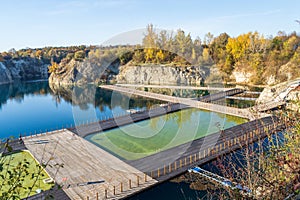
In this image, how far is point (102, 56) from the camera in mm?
59594

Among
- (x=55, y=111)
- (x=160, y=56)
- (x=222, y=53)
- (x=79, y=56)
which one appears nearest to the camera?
(x=55, y=111)

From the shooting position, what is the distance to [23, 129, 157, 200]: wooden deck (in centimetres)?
1100

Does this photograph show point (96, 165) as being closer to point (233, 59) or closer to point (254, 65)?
point (254, 65)

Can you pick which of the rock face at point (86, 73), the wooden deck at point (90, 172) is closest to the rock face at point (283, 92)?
the wooden deck at point (90, 172)

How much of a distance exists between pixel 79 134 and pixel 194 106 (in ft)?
41.7

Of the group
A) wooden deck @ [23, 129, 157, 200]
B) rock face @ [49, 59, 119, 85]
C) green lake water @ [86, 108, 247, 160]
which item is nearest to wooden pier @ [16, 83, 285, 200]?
wooden deck @ [23, 129, 157, 200]

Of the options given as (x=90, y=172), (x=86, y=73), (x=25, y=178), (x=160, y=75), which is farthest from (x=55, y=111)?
(x=86, y=73)

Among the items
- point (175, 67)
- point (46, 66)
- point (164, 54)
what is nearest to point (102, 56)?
point (164, 54)

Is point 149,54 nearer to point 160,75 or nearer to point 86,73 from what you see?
point 160,75

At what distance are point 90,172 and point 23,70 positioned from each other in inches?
2723

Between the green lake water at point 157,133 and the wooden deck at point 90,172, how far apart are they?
1367 mm

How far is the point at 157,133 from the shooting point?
1928 cm

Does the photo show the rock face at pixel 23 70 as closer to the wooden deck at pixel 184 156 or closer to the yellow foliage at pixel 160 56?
the yellow foliage at pixel 160 56

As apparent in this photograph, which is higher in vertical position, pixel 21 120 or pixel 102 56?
pixel 102 56
